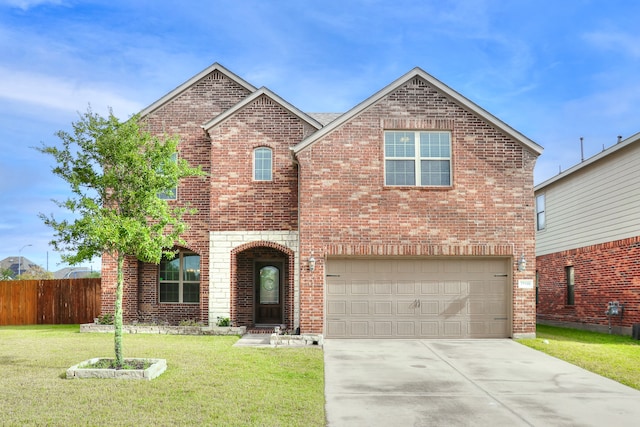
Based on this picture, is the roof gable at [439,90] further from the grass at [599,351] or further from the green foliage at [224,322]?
the green foliage at [224,322]

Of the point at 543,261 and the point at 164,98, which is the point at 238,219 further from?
the point at 543,261

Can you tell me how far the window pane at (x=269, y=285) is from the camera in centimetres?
1961

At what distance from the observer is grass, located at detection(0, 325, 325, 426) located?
26.6 feet

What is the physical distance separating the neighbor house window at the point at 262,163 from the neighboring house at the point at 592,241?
11104mm

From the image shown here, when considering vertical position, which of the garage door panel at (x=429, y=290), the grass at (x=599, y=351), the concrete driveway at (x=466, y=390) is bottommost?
the grass at (x=599, y=351)

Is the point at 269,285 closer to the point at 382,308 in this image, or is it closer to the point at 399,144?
the point at 382,308

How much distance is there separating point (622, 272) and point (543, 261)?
255 inches

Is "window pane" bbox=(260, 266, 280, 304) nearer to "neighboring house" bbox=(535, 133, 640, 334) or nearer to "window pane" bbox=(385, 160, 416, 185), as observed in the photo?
"window pane" bbox=(385, 160, 416, 185)

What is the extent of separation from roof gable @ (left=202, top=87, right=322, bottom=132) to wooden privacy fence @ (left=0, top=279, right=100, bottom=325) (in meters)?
9.20

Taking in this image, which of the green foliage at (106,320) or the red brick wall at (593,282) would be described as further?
the green foliage at (106,320)

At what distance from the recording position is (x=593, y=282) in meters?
20.7

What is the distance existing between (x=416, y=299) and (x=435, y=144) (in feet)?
14.7

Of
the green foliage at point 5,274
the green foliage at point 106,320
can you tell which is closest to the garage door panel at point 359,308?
the green foliage at point 106,320

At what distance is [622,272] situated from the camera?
1888 cm
